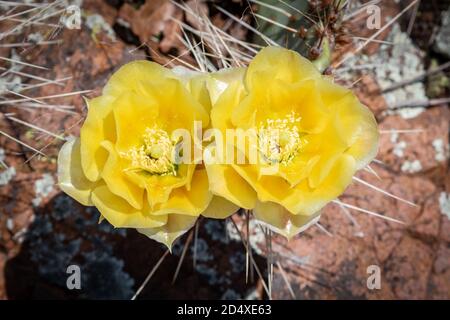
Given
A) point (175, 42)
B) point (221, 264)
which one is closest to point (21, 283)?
point (221, 264)

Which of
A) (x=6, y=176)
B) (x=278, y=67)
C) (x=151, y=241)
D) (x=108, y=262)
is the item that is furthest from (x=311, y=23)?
(x=6, y=176)

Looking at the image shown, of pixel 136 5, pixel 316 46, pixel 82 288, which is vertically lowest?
pixel 82 288

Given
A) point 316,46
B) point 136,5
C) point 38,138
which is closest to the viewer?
point 316,46

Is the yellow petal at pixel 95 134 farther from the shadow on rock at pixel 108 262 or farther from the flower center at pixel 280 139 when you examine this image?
the shadow on rock at pixel 108 262

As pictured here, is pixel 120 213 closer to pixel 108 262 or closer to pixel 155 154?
pixel 155 154

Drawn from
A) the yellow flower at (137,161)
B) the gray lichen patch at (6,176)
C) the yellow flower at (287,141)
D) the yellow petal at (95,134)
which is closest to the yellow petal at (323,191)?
the yellow flower at (287,141)

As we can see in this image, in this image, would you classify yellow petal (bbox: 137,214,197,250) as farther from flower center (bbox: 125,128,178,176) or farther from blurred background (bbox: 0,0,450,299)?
blurred background (bbox: 0,0,450,299)

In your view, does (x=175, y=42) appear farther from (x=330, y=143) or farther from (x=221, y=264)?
(x=330, y=143)
